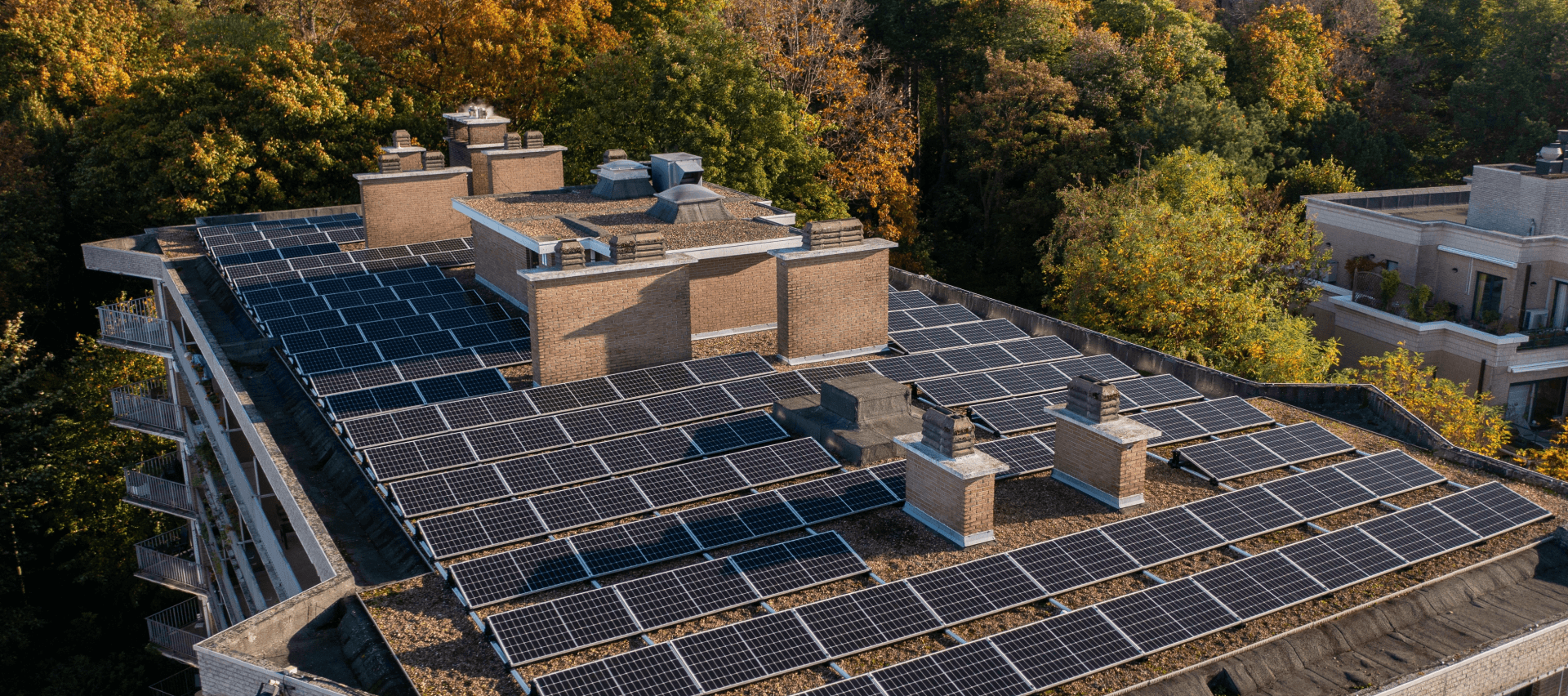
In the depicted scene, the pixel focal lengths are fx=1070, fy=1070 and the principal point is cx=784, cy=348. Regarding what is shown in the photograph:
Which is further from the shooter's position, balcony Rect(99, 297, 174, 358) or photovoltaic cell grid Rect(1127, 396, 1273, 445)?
balcony Rect(99, 297, 174, 358)

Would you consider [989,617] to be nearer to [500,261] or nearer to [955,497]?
[955,497]

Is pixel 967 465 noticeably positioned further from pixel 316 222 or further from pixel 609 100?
pixel 609 100

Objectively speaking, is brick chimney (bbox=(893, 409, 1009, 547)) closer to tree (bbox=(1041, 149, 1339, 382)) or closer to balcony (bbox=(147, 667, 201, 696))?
tree (bbox=(1041, 149, 1339, 382))

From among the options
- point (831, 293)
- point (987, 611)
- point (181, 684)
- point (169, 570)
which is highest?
point (831, 293)

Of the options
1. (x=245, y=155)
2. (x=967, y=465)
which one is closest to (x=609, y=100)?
(x=245, y=155)

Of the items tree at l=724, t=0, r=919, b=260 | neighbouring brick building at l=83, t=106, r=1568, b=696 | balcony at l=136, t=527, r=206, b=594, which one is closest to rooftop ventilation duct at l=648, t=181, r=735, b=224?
neighbouring brick building at l=83, t=106, r=1568, b=696

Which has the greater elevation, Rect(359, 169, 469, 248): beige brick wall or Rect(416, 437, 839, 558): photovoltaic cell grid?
Rect(359, 169, 469, 248): beige brick wall

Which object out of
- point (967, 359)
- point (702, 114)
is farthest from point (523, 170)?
point (967, 359)
